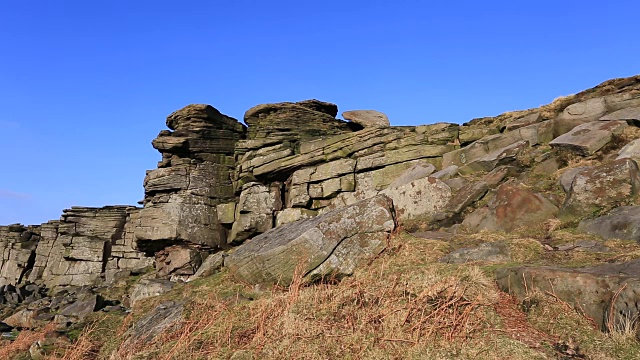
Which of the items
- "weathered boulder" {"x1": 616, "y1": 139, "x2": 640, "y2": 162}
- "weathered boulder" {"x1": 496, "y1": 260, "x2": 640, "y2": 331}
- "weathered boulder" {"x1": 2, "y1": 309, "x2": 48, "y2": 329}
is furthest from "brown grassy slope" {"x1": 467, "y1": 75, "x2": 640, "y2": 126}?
"weathered boulder" {"x1": 2, "y1": 309, "x2": 48, "y2": 329}

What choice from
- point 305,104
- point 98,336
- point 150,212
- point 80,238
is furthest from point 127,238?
point 98,336

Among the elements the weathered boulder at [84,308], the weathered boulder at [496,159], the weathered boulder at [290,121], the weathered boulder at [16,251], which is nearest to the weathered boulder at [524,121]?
the weathered boulder at [496,159]

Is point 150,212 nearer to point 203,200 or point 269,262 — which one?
point 203,200

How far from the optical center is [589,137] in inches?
520

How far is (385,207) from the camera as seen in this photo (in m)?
10.9

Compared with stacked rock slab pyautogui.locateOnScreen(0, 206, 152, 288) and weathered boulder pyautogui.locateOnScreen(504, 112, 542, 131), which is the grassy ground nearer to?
weathered boulder pyautogui.locateOnScreen(504, 112, 542, 131)

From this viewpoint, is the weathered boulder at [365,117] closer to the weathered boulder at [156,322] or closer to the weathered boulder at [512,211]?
the weathered boulder at [512,211]

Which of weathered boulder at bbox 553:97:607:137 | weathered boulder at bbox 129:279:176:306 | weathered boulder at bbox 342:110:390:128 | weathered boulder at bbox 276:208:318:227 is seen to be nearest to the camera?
weathered boulder at bbox 129:279:176:306

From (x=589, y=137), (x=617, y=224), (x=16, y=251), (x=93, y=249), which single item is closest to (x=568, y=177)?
(x=589, y=137)

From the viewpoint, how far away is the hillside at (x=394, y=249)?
649 centimetres

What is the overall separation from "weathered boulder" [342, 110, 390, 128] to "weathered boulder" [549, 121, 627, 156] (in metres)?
12.6

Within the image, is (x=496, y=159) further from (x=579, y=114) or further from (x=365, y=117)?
(x=365, y=117)

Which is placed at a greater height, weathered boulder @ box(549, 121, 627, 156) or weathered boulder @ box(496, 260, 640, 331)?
weathered boulder @ box(549, 121, 627, 156)

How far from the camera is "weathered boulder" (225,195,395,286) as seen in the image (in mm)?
9844
